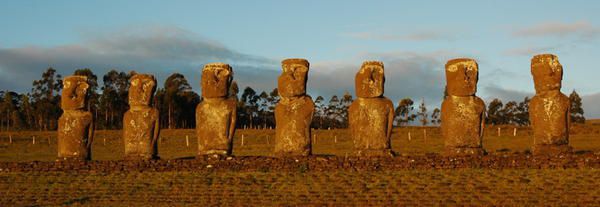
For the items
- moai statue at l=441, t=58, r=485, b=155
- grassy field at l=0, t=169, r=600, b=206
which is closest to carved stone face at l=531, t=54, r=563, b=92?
moai statue at l=441, t=58, r=485, b=155

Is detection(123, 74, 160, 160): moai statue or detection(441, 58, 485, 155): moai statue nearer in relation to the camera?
detection(441, 58, 485, 155): moai statue

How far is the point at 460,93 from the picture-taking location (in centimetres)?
2155

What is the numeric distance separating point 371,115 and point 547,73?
4.80 m

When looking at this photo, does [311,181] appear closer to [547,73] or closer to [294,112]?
[294,112]

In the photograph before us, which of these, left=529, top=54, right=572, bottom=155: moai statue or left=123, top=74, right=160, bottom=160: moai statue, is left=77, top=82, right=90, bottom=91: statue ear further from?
left=529, top=54, right=572, bottom=155: moai statue

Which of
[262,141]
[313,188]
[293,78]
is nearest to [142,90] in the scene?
[293,78]

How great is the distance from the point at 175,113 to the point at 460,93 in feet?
174

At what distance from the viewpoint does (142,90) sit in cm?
2261

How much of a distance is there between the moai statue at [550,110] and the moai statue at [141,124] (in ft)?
34.2

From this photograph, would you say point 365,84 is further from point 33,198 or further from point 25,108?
point 25,108

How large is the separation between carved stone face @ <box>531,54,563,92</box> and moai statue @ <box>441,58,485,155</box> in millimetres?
1624

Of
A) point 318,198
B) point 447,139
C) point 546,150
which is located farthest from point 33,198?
point 546,150

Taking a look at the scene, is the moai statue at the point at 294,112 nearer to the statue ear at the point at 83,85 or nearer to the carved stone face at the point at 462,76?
the carved stone face at the point at 462,76

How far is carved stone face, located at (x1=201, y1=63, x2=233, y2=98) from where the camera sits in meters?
22.1
